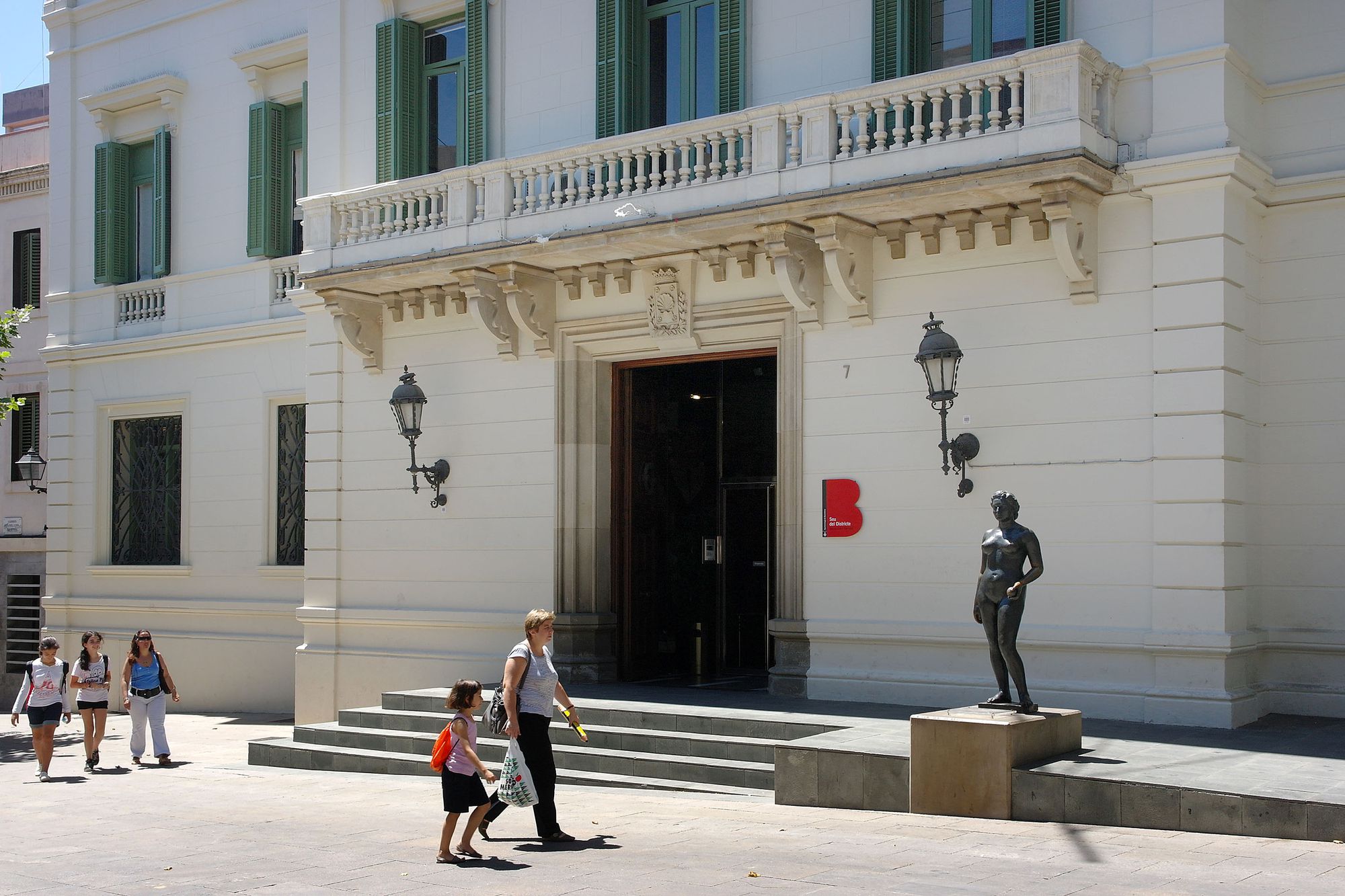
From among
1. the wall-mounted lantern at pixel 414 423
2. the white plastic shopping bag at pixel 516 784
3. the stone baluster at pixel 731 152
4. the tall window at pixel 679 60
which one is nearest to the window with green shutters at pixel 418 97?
the tall window at pixel 679 60

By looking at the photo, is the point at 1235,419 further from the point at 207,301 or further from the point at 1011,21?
the point at 207,301

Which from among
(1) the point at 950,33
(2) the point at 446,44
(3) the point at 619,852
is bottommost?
(3) the point at 619,852

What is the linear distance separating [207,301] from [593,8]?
813 cm

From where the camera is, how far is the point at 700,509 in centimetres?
1780

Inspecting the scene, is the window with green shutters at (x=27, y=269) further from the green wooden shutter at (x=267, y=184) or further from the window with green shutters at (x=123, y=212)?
the green wooden shutter at (x=267, y=184)

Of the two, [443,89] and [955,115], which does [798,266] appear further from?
[443,89]

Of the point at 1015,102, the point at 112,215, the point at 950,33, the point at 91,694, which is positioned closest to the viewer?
the point at 1015,102

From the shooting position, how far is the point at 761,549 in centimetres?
1795

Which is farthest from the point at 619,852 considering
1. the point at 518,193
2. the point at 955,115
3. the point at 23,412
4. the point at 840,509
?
the point at 23,412

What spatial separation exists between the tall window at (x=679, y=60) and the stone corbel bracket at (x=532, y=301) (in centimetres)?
224

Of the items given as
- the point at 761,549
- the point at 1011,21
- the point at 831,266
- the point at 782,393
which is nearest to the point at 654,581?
the point at 761,549

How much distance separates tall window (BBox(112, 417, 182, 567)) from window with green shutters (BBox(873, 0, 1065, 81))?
1292cm

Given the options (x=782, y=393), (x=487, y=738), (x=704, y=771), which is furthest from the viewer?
(x=782, y=393)

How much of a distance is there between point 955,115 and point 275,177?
11321mm
